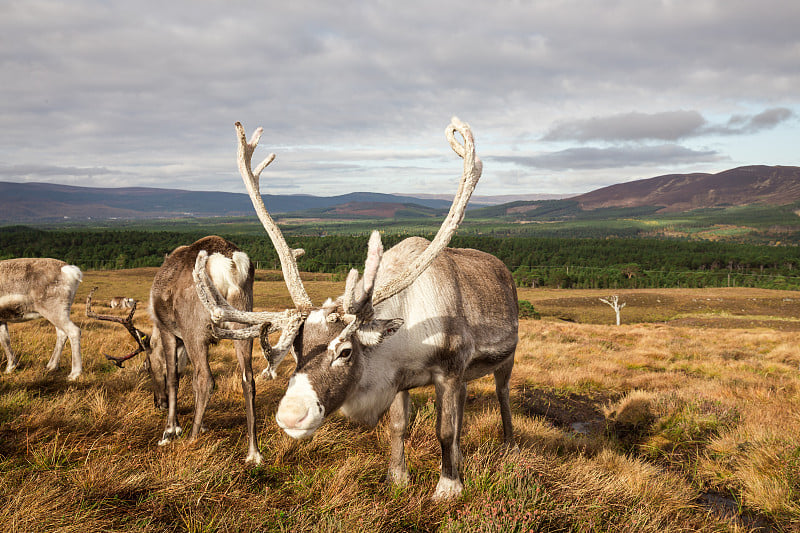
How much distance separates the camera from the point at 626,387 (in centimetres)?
1092

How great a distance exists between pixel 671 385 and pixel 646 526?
8.80 m

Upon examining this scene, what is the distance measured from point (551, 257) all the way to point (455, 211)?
538 ft

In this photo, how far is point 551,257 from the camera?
158m

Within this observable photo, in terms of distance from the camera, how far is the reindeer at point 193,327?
5.07 metres

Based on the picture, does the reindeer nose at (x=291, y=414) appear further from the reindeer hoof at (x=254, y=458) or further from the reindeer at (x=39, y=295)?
the reindeer at (x=39, y=295)

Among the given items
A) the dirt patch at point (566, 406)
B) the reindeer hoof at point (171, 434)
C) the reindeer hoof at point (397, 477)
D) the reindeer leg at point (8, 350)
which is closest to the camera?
the reindeer hoof at point (397, 477)

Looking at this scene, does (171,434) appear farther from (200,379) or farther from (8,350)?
(8,350)

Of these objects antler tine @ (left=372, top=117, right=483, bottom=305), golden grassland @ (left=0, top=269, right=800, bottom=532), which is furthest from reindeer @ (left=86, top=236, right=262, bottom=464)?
antler tine @ (left=372, top=117, right=483, bottom=305)

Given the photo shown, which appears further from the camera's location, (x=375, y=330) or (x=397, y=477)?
(x=397, y=477)

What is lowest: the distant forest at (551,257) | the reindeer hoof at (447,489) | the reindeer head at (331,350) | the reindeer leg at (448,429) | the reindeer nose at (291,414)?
the distant forest at (551,257)

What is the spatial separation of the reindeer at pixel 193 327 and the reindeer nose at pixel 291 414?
2073mm

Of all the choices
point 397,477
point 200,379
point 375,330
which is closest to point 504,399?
point 397,477

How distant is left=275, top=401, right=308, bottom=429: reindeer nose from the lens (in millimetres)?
2969

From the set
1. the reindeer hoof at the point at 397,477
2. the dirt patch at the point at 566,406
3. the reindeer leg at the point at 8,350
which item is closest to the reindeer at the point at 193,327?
the reindeer hoof at the point at 397,477
